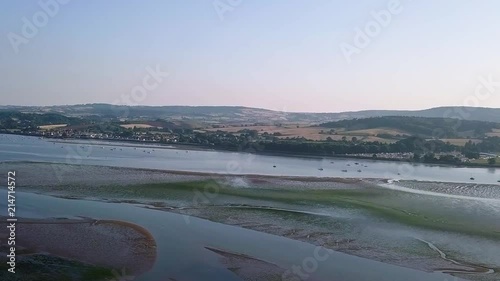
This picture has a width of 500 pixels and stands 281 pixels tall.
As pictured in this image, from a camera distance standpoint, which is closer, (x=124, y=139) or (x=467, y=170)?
(x=467, y=170)

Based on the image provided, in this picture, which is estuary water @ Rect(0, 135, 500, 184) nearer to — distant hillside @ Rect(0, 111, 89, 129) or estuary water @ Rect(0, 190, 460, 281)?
estuary water @ Rect(0, 190, 460, 281)

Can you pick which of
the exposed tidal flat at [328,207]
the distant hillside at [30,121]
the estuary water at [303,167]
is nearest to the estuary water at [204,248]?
the exposed tidal flat at [328,207]

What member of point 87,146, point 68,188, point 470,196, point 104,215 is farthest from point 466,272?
point 87,146

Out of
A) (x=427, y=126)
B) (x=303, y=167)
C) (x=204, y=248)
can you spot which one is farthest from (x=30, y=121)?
(x=204, y=248)

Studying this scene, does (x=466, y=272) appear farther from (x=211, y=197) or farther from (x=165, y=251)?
(x=211, y=197)

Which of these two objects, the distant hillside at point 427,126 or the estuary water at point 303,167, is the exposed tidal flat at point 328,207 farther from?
the distant hillside at point 427,126

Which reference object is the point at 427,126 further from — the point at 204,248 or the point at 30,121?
the point at 30,121
